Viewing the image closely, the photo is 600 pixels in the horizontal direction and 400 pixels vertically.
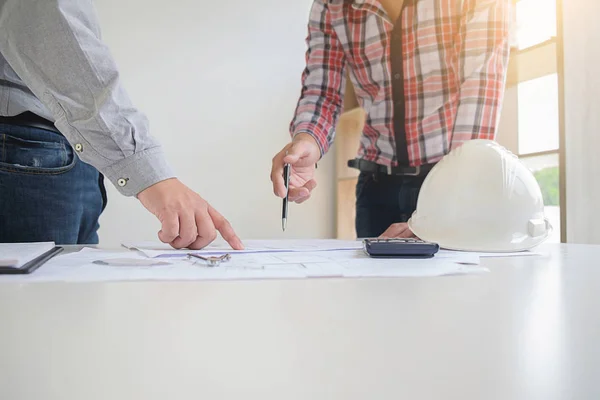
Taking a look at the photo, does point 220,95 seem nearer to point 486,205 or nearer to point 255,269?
point 486,205

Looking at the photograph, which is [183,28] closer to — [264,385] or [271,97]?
[271,97]

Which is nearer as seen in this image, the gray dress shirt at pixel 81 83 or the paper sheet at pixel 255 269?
the paper sheet at pixel 255 269

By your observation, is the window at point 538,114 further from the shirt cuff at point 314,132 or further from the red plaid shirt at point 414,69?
the shirt cuff at point 314,132

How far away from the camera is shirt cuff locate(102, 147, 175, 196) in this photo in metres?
0.70

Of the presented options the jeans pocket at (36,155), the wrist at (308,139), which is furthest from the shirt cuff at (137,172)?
the wrist at (308,139)

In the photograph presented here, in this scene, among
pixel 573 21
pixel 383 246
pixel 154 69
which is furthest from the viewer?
pixel 154 69

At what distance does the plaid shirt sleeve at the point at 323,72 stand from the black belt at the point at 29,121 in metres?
0.58

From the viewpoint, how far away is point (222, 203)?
9.37 feet

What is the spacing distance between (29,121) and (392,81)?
0.83m

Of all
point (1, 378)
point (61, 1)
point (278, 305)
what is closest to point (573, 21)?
point (61, 1)

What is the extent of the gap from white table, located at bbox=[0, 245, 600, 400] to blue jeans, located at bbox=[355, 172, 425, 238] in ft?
2.92

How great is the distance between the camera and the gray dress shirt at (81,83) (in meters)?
0.65

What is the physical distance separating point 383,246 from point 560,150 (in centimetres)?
120

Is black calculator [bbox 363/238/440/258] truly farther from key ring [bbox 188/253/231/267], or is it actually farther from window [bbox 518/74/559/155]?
window [bbox 518/74/559/155]
